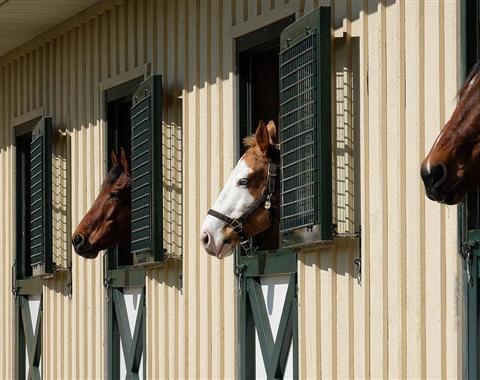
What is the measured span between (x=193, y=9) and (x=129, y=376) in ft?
8.44

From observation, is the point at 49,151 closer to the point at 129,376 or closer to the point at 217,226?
the point at 129,376

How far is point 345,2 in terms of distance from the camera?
8.52 m

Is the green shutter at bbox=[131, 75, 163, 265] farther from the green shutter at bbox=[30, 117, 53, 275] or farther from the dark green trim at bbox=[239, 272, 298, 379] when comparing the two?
the green shutter at bbox=[30, 117, 53, 275]

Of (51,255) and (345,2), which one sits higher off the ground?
(345,2)

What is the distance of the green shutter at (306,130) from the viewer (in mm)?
8352

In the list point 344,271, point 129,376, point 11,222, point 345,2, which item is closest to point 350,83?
point 345,2

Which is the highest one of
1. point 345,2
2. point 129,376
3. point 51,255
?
point 345,2

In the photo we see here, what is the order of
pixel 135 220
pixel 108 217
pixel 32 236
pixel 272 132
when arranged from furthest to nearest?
1. pixel 32 236
2. pixel 108 217
3. pixel 135 220
4. pixel 272 132

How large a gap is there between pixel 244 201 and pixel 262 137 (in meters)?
0.34

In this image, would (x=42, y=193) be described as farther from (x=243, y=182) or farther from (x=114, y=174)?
(x=243, y=182)

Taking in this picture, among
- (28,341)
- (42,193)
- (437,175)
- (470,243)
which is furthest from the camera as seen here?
(28,341)

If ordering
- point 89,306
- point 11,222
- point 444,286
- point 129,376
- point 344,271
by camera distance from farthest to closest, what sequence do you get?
point 11,222 < point 89,306 < point 129,376 < point 344,271 < point 444,286

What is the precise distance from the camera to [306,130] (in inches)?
336

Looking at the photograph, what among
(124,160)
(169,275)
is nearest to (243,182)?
(169,275)
